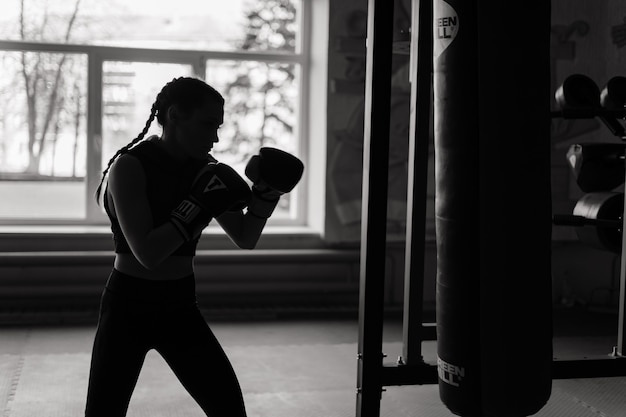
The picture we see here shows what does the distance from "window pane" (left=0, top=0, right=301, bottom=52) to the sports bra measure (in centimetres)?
357

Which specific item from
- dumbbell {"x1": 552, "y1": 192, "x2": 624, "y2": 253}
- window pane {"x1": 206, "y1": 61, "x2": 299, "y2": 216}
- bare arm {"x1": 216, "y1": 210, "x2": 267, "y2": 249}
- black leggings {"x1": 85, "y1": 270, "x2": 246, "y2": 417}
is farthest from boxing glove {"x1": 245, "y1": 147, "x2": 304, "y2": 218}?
window pane {"x1": 206, "y1": 61, "x2": 299, "y2": 216}

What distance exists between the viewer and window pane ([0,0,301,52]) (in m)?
5.20

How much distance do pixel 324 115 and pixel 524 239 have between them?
11.3ft

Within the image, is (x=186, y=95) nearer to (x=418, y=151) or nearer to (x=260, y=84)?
(x=418, y=151)

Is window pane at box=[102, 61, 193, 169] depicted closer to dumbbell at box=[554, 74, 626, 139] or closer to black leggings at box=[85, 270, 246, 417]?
dumbbell at box=[554, 74, 626, 139]

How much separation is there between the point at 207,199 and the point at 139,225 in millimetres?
178

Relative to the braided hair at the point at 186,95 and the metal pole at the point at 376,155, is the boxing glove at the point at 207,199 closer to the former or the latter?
the braided hair at the point at 186,95

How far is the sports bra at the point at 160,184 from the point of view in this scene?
1.93m

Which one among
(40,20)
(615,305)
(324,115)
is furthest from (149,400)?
(615,305)

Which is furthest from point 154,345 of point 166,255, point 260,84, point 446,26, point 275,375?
point 260,84

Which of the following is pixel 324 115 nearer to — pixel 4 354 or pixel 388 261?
pixel 388 261

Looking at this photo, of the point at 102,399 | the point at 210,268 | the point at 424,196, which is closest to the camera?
the point at 102,399

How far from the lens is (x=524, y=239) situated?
1914 mm

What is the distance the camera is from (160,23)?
538cm
